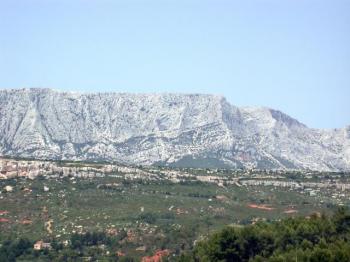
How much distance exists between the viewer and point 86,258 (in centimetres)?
13188

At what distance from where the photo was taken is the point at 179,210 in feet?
596

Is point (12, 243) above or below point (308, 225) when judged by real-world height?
below

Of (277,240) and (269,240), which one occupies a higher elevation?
(277,240)

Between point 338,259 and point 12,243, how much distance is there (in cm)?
7444

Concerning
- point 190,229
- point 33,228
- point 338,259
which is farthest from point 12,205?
point 338,259

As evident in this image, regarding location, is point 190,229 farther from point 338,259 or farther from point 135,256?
point 338,259

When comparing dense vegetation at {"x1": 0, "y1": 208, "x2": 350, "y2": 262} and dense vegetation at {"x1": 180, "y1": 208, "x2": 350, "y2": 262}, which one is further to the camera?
dense vegetation at {"x1": 180, "y1": 208, "x2": 350, "y2": 262}

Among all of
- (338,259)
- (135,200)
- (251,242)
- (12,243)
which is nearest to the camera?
(338,259)

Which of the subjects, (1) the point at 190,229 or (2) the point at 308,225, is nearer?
(2) the point at 308,225

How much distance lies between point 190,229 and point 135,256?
72.8ft

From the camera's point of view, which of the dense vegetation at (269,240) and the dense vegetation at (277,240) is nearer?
the dense vegetation at (277,240)

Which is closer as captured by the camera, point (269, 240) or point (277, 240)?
point (277, 240)

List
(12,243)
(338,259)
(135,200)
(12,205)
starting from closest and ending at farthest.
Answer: (338,259) → (12,243) → (12,205) → (135,200)

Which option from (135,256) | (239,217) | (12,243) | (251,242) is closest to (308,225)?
(251,242)
